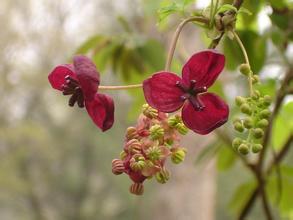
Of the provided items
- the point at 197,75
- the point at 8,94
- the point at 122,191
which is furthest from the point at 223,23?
the point at 122,191

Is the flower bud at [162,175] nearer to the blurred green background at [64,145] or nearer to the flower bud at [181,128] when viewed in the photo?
the flower bud at [181,128]

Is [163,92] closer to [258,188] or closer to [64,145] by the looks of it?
[258,188]

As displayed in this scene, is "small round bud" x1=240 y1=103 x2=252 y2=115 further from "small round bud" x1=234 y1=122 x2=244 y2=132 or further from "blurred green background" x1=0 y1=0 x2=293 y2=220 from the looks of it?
"blurred green background" x1=0 y1=0 x2=293 y2=220

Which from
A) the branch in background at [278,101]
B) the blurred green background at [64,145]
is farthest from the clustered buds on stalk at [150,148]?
the blurred green background at [64,145]

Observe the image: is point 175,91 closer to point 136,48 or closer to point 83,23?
point 136,48

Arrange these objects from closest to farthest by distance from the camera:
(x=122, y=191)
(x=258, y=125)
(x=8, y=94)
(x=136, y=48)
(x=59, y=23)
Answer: (x=258, y=125) → (x=136, y=48) → (x=8, y=94) → (x=59, y=23) → (x=122, y=191)

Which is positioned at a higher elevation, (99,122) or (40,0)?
(99,122)

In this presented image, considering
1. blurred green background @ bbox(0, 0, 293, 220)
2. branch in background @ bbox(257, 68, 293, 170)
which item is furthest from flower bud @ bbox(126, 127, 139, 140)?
blurred green background @ bbox(0, 0, 293, 220)
